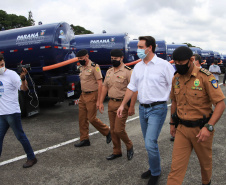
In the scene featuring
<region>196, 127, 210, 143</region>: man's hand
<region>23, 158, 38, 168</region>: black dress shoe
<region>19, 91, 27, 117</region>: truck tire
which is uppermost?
<region>196, 127, 210, 143</region>: man's hand

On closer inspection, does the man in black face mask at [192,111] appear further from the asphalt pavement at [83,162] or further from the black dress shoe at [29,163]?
the black dress shoe at [29,163]

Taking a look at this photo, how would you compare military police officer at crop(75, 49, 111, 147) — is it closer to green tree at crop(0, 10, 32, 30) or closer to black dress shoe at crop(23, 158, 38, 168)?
black dress shoe at crop(23, 158, 38, 168)

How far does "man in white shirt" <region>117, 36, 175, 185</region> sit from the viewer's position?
110 inches

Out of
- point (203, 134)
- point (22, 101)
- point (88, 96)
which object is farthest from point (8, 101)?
point (22, 101)

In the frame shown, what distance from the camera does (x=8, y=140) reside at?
481 cm

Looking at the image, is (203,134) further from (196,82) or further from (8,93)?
(8,93)

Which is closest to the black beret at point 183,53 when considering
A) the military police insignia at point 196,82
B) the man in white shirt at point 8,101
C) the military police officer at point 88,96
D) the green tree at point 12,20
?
the military police insignia at point 196,82

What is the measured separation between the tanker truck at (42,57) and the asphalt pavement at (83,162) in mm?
1500

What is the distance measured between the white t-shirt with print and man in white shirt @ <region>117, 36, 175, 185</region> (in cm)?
187

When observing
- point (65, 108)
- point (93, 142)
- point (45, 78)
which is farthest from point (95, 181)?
point (65, 108)

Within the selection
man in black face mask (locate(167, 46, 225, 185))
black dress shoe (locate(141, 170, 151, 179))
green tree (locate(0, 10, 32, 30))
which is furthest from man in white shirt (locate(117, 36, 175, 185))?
green tree (locate(0, 10, 32, 30))

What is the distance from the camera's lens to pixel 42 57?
6664 millimetres

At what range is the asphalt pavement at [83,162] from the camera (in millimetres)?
3109

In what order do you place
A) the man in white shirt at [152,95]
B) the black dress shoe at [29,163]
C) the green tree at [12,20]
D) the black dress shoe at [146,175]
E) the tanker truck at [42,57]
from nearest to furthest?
the man in white shirt at [152,95], the black dress shoe at [146,175], the black dress shoe at [29,163], the tanker truck at [42,57], the green tree at [12,20]
